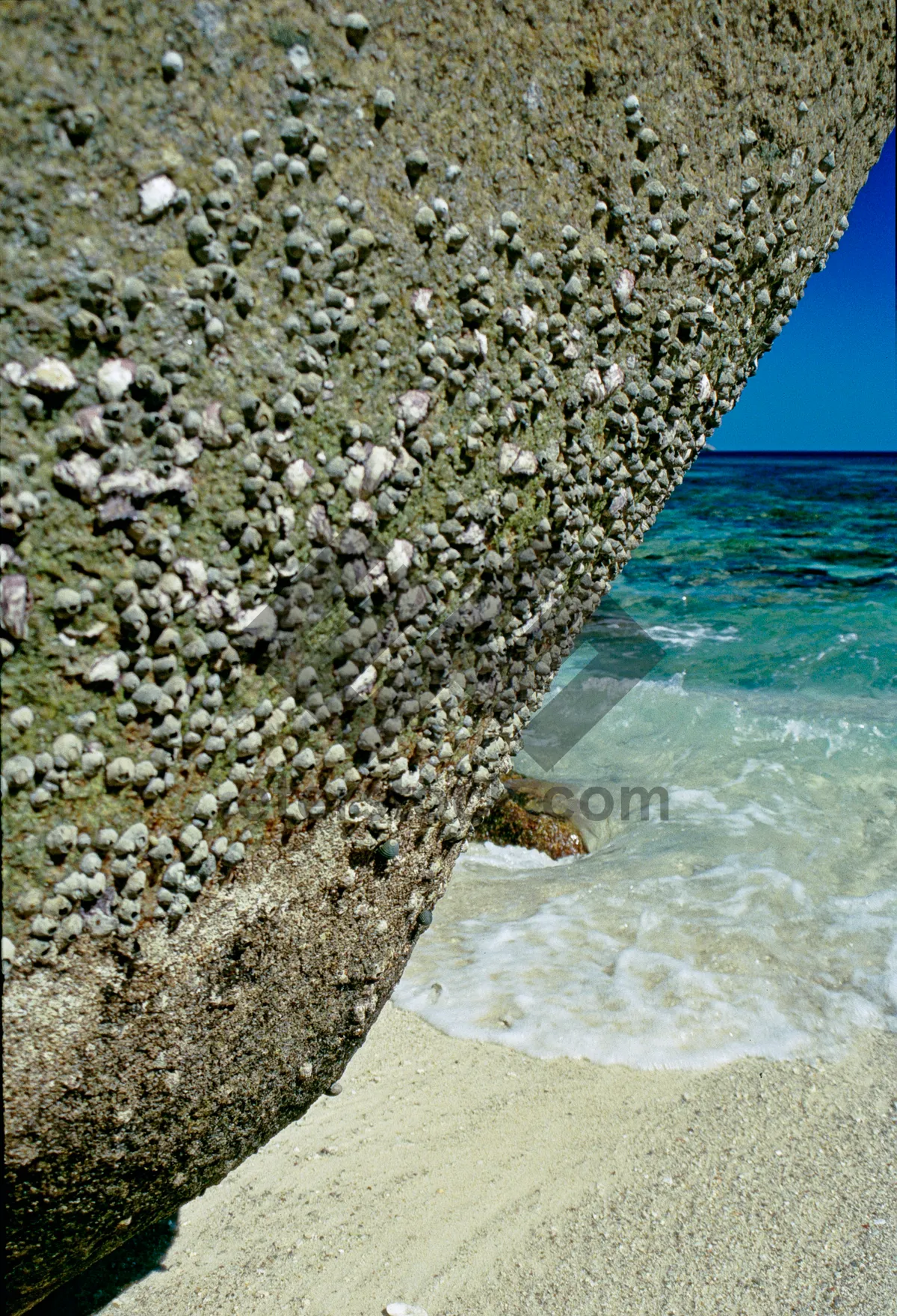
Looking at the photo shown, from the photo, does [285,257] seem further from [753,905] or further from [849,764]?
[849,764]

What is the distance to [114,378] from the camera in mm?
1050

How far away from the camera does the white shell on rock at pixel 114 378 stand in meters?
1.04

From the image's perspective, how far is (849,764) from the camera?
6.06 meters

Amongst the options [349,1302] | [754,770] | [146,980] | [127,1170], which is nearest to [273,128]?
[146,980]

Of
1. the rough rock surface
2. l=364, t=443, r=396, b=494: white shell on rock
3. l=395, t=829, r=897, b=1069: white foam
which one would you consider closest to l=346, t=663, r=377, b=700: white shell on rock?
the rough rock surface

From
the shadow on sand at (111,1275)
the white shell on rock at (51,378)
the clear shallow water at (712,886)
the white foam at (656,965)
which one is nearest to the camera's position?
the white shell on rock at (51,378)

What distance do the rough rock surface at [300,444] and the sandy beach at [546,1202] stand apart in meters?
0.45

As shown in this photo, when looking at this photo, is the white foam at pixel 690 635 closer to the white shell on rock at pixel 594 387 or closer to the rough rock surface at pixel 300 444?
the rough rock surface at pixel 300 444

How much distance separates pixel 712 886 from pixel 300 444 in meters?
3.50

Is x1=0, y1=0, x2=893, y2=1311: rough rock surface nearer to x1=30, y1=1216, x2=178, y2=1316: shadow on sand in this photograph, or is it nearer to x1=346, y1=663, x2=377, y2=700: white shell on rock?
x1=346, y1=663, x2=377, y2=700: white shell on rock

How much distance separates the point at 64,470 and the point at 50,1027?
73 centimetres

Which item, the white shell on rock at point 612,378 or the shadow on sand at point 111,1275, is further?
the shadow on sand at point 111,1275

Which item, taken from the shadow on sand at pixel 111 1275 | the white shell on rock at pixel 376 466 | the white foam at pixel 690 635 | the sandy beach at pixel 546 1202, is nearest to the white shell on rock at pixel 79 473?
the white shell on rock at pixel 376 466

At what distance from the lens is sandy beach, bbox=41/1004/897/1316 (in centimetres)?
185
